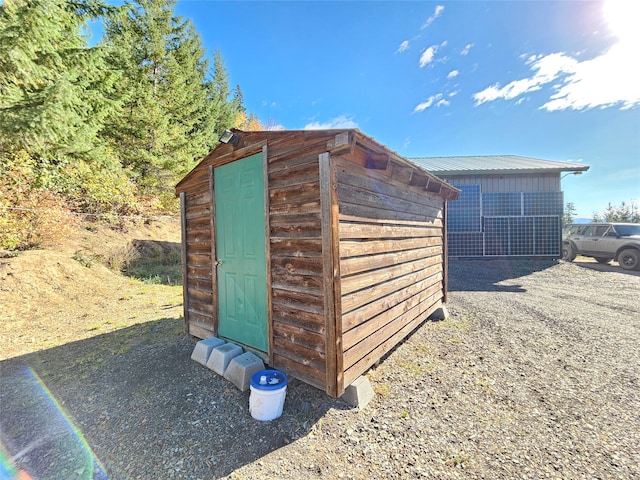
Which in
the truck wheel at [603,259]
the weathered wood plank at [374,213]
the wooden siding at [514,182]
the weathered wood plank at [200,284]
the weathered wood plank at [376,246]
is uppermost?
the wooden siding at [514,182]

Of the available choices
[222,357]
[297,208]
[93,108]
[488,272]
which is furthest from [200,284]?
[488,272]

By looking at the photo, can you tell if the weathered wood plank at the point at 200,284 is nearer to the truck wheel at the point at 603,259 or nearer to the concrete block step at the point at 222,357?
the concrete block step at the point at 222,357

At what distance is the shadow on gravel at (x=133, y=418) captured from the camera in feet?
5.98

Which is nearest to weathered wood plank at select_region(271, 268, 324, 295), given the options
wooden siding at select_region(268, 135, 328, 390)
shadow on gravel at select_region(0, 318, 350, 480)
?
wooden siding at select_region(268, 135, 328, 390)

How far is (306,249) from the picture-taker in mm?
2484


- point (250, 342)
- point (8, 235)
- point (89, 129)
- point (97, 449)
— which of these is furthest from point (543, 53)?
point (8, 235)

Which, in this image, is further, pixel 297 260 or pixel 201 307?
pixel 201 307

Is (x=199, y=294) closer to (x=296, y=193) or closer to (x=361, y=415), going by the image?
(x=296, y=193)

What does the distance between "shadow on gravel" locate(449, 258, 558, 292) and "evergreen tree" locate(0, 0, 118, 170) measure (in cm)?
997

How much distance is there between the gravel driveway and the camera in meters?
1.80

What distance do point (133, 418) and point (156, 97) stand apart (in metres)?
13.4

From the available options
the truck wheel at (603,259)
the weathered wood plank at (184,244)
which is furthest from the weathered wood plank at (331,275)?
the truck wheel at (603,259)

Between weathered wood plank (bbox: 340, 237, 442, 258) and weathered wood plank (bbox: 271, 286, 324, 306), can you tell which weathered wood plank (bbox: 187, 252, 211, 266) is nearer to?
weathered wood plank (bbox: 271, 286, 324, 306)

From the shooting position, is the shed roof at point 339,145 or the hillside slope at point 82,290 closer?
the shed roof at point 339,145
